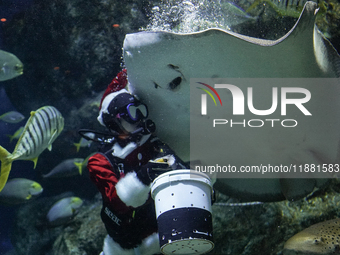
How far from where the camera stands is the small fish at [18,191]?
3890mm

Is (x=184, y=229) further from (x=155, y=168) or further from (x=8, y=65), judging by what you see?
(x=8, y=65)

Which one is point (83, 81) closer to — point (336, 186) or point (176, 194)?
point (176, 194)

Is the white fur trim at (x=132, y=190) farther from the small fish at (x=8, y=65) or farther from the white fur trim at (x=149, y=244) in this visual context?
the small fish at (x=8, y=65)

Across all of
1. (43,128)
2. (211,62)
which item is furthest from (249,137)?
(43,128)

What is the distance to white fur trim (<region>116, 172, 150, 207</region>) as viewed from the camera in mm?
1292

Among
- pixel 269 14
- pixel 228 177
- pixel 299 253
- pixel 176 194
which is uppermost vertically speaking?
pixel 269 14

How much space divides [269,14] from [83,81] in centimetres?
358

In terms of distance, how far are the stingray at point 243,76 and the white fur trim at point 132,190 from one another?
0.58 m

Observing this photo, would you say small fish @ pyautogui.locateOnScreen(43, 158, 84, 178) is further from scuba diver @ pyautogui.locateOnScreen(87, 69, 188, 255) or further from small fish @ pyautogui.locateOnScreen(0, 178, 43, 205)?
scuba diver @ pyautogui.locateOnScreen(87, 69, 188, 255)

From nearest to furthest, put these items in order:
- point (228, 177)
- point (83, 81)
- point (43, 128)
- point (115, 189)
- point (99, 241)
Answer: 1. point (115, 189)
2. point (228, 177)
3. point (43, 128)
4. point (99, 241)
5. point (83, 81)

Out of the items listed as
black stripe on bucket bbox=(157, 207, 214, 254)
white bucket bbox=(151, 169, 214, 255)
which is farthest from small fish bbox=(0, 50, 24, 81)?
black stripe on bucket bbox=(157, 207, 214, 254)

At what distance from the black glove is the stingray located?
0.50 m

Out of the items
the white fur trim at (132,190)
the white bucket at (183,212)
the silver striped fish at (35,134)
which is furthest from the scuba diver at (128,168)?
the silver striped fish at (35,134)

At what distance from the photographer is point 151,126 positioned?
59.4 inches
